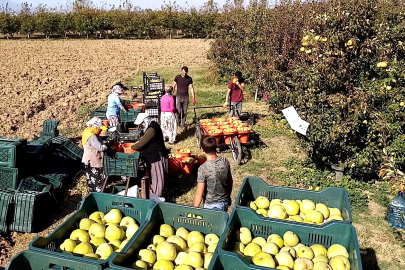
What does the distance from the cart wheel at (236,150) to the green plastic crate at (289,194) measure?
13.2ft

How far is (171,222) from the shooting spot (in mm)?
3941

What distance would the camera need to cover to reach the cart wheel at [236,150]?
8.64 metres

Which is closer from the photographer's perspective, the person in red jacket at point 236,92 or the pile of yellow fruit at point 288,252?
the pile of yellow fruit at point 288,252

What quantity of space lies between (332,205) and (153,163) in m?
3.45

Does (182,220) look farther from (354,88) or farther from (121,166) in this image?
(354,88)

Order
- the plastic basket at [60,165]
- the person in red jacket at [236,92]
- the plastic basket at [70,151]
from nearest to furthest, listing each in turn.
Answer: the plastic basket at [60,165] < the plastic basket at [70,151] < the person in red jacket at [236,92]

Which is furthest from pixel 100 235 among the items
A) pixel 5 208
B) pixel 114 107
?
pixel 114 107

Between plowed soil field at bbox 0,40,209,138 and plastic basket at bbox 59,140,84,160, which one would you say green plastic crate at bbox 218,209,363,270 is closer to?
plastic basket at bbox 59,140,84,160

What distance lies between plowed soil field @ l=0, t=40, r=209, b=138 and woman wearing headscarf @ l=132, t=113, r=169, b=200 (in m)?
5.92

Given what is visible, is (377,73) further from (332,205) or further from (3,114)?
(3,114)

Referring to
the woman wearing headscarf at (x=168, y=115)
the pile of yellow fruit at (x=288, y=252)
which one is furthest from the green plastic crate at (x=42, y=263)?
the woman wearing headscarf at (x=168, y=115)

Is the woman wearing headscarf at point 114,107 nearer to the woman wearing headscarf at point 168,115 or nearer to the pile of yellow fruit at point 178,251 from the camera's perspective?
the woman wearing headscarf at point 168,115

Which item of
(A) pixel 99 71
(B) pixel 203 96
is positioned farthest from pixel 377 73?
(A) pixel 99 71

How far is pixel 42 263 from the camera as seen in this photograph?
10.1 ft
